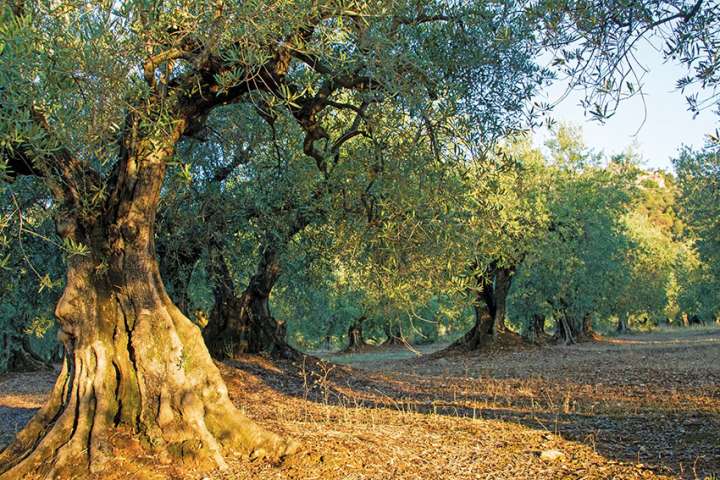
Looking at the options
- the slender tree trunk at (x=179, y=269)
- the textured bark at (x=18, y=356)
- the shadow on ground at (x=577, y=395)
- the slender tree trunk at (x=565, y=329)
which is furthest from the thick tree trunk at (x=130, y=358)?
the slender tree trunk at (x=565, y=329)

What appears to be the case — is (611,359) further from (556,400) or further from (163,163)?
(163,163)

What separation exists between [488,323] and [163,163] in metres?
25.3

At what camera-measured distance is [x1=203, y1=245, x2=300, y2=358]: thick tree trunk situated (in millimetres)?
17953

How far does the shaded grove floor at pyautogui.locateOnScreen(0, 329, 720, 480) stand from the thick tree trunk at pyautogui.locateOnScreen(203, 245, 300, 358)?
2.68ft

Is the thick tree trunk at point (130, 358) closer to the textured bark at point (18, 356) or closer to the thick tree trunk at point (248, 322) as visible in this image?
the thick tree trunk at point (248, 322)

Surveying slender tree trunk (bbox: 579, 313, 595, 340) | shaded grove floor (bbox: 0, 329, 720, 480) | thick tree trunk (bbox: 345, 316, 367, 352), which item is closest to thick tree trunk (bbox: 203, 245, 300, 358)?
shaded grove floor (bbox: 0, 329, 720, 480)

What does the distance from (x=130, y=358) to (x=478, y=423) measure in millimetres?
4390

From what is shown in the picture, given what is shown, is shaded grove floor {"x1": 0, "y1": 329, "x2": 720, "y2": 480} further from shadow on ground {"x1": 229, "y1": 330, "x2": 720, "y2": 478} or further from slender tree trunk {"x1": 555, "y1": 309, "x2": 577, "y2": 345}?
slender tree trunk {"x1": 555, "y1": 309, "x2": 577, "y2": 345}

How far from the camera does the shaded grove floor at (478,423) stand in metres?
6.21

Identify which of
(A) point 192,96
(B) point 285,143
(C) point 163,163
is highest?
(B) point 285,143

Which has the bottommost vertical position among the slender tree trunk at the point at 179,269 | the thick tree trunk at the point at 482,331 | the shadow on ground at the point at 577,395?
the shadow on ground at the point at 577,395

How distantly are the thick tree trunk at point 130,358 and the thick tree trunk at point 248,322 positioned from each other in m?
10.2

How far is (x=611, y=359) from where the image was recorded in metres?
22.9

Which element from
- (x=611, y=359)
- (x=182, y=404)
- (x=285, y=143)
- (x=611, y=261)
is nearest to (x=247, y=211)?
(x=285, y=143)
